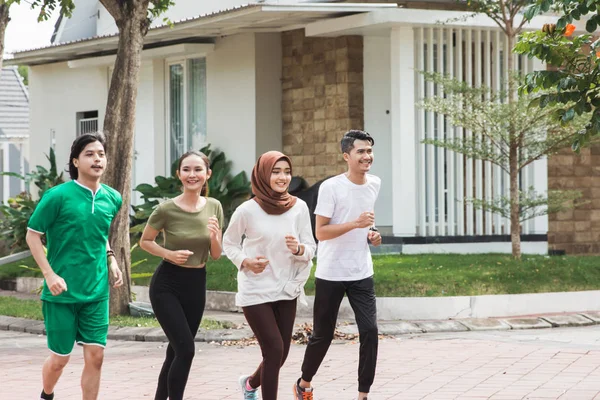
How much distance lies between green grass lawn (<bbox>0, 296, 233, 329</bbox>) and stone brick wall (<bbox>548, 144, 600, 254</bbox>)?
800cm

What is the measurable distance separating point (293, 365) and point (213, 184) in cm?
934

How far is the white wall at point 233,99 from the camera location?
19734mm

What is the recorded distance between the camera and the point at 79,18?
973 inches

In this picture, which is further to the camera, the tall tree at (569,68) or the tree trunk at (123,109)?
the tree trunk at (123,109)

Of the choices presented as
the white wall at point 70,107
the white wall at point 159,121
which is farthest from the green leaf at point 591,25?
the white wall at point 70,107

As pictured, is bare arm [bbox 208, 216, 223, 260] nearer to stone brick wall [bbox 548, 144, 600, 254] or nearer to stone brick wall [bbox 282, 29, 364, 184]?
stone brick wall [bbox 282, 29, 364, 184]

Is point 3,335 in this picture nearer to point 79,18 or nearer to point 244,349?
point 244,349

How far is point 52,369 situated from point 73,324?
0.31 meters

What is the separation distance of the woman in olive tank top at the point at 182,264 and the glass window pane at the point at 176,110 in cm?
1404

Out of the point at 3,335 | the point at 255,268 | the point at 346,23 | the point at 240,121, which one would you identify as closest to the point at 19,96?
the point at 240,121

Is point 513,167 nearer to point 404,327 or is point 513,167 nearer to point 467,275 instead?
point 467,275

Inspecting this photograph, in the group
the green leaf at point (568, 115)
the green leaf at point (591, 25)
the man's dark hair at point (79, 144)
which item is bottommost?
the man's dark hair at point (79, 144)

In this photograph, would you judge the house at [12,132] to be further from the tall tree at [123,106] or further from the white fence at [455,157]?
the tall tree at [123,106]

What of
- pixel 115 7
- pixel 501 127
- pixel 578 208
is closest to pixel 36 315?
pixel 115 7
